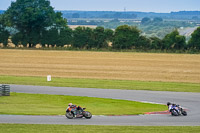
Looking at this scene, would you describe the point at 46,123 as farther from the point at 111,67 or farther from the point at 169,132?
the point at 111,67

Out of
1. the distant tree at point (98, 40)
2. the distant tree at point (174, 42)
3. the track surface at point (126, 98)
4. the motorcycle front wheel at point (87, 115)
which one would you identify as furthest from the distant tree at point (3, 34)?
the motorcycle front wheel at point (87, 115)

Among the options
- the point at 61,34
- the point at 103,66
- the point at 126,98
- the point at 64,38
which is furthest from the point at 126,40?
the point at 126,98

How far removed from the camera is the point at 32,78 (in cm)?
5566

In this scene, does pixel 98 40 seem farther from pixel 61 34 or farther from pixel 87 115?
pixel 87 115

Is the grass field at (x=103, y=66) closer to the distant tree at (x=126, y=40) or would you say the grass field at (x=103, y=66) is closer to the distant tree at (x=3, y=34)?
the distant tree at (x=126, y=40)

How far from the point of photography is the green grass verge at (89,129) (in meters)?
25.3

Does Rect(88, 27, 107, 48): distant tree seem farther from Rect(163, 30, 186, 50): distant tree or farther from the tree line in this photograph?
Rect(163, 30, 186, 50): distant tree

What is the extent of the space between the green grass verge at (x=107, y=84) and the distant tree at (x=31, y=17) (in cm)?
5455

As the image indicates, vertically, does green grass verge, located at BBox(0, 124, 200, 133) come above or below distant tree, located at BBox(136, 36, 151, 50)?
below

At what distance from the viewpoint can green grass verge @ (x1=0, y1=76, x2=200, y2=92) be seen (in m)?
48.3

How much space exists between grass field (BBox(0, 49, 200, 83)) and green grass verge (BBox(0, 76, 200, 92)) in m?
3.59

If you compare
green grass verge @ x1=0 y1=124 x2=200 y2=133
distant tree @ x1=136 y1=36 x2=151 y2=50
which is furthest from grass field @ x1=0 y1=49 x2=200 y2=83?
green grass verge @ x1=0 y1=124 x2=200 y2=133

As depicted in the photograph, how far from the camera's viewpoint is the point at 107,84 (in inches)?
2008

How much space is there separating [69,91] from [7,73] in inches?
713
